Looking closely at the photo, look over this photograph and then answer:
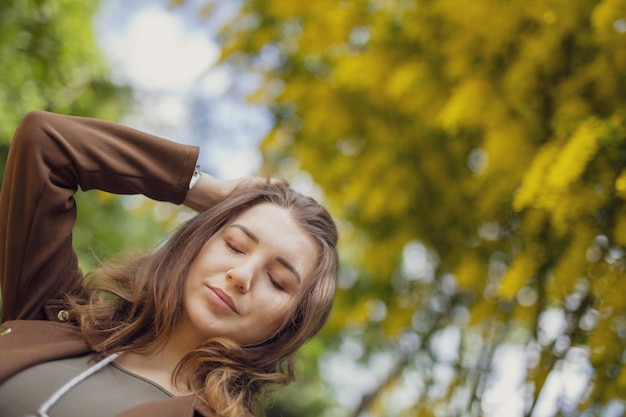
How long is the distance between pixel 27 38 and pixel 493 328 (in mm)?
2698

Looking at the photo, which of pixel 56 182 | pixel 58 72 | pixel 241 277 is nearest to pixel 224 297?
pixel 241 277

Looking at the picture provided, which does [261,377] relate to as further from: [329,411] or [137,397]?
[329,411]

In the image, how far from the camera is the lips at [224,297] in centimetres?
151

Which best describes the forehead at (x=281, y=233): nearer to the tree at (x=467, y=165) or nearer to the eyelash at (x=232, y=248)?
the eyelash at (x=232, y=248)

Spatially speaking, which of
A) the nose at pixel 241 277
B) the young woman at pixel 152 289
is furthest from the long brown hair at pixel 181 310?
the nose at pixel 241 277

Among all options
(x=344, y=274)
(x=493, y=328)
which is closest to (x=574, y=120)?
(x=493, y=328)

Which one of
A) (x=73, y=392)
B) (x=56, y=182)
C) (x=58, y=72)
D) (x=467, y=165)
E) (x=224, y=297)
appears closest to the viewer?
(x=73, y=392)

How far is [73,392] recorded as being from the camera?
1396 mm

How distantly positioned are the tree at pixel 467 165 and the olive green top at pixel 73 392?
1148 mm

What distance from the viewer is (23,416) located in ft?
4.49

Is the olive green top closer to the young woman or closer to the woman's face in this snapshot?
the young woman

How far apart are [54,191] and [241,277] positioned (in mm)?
415

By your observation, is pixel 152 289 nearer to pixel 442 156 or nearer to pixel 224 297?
pixel 224 297

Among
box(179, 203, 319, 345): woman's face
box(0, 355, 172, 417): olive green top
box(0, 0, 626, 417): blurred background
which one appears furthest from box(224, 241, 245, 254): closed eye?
box(0, 0, 626, 417): blurred background
